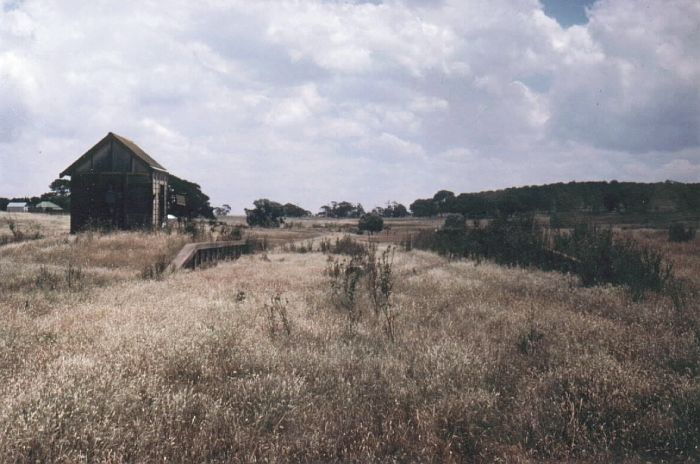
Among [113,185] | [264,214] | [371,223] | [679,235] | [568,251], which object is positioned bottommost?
[568,251]

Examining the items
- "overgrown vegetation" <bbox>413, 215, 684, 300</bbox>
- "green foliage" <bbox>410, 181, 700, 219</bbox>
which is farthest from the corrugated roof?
"green foliage" <bbox>410, 181, 700, 219</bbox>

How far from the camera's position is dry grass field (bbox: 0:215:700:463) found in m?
2.93

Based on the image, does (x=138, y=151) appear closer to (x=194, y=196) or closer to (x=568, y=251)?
(x=568, y=251)

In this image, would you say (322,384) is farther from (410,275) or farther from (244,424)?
(410,275)

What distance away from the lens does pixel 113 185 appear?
21.3m

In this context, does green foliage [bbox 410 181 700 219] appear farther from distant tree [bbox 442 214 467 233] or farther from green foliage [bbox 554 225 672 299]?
green foliage [bbox 554 225 672 299]

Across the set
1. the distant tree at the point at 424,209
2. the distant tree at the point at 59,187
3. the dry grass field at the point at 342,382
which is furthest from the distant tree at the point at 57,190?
the dry grass field at the point at 342,382

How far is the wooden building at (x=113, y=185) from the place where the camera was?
69.6ft

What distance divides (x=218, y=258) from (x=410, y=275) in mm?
7322

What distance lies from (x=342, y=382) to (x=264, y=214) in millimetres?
49564

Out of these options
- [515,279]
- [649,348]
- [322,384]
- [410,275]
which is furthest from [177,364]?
[515,279]

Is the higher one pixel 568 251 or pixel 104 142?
pixel 104 142

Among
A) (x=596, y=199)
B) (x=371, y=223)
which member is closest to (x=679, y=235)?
(x=371, y=223)

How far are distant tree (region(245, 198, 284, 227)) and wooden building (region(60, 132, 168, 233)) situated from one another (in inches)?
1135
